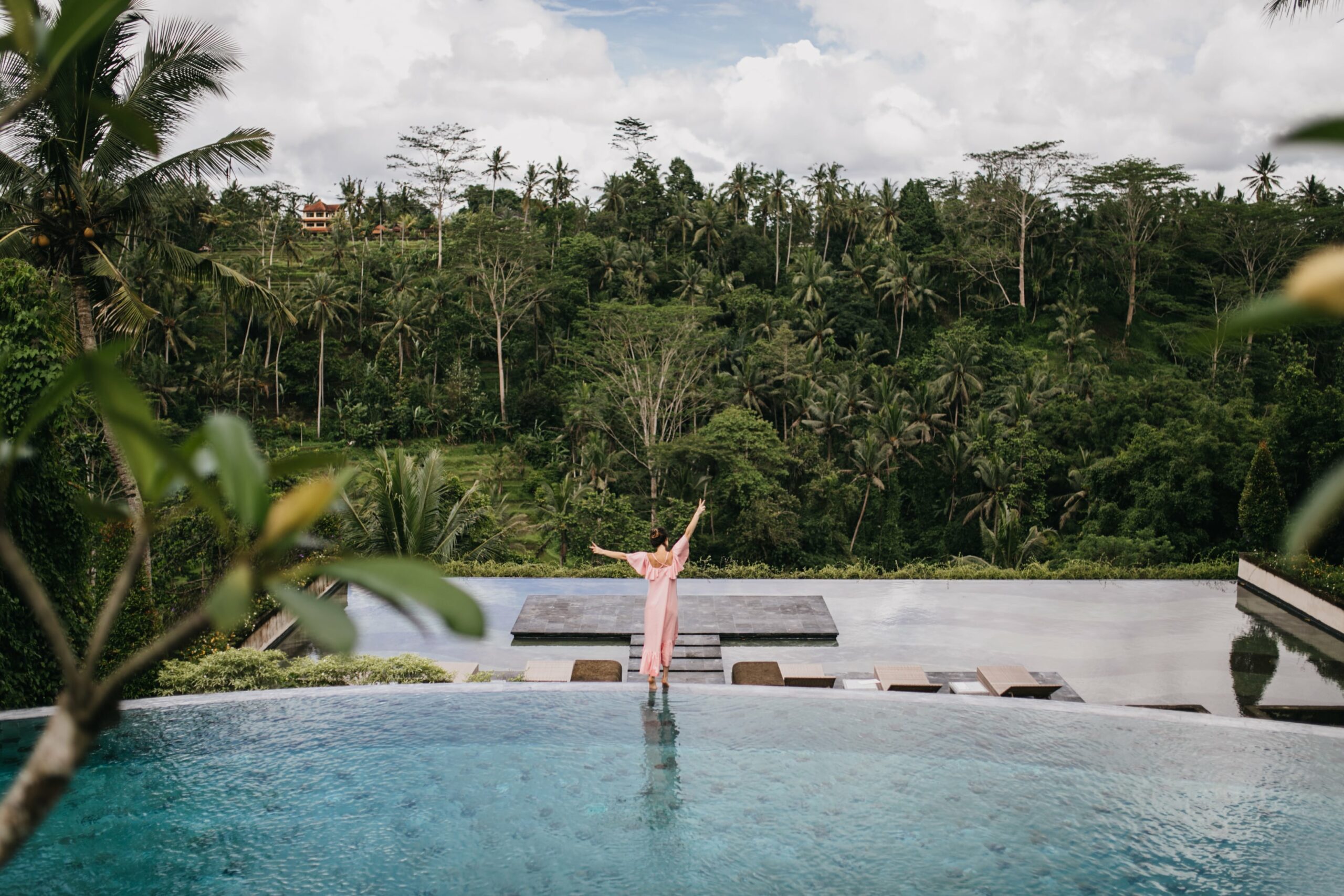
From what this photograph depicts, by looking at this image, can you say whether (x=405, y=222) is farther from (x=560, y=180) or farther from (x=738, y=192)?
(x=738, y=192)

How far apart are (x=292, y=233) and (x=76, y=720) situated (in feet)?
155

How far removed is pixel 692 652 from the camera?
28.7 feet

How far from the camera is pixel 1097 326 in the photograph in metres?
39.4

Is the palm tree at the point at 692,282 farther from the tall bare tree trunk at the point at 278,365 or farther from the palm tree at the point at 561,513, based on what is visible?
the tall bare tree trunk at the point at 278,365

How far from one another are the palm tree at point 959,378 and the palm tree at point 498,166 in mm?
21699

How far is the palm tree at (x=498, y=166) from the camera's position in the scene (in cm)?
4484

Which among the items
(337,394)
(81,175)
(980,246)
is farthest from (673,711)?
(980,246)

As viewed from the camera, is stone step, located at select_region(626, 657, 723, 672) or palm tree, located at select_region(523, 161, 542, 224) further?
palm tree, located at select_region(523, 161, 542, 224)

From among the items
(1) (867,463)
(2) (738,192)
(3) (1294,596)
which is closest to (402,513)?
A: (3) (1294,596)

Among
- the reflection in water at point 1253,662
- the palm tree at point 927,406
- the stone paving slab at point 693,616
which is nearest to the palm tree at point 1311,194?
the palm tree at point 927,406

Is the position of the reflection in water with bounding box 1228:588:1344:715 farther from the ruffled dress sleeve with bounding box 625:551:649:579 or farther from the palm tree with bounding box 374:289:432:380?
the palm tree with bounding box 374:289:432:380

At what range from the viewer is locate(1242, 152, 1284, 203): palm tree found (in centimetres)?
4134

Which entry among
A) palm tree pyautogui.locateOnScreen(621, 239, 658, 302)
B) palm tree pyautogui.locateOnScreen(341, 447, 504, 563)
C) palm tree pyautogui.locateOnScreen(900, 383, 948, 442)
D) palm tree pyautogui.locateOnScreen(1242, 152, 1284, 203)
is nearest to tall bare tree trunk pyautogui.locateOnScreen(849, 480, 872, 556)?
palm tree pyautogui.locateOnScreen(900, 383, 948, 442)

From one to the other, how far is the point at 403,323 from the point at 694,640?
30.5m
